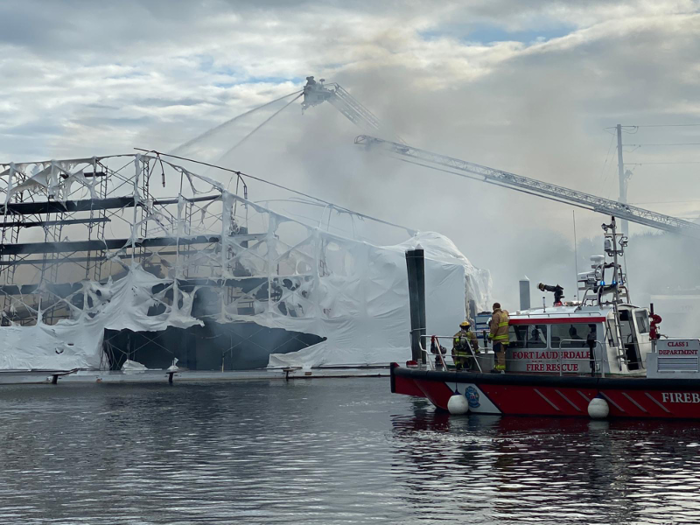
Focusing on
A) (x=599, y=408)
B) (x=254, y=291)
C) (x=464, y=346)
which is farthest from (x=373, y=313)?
(x=599, y=408)

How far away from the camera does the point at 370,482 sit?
46.5ft

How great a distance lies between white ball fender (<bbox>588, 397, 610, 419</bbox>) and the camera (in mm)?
20578

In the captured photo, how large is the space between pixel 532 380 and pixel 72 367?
33.8m

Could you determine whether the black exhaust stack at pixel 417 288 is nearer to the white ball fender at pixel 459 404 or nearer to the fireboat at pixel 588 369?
the fireboat at pixel 588 369

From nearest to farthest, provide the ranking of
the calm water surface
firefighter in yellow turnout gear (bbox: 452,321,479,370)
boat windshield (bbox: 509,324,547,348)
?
the calm water surface, boat windshield (bbox: 509,324,547,348), firefighter in yellow turnout gear (bbox: 452,321,479,370)

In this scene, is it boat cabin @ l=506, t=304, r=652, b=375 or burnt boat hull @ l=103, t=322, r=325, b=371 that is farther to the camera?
burnt boat hull @ l=103, t=322, r=325, b=371

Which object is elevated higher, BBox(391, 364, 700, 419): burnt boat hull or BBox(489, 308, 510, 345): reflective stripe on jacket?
BBox(489, 308, 510, 345): reflective stripe on jacket

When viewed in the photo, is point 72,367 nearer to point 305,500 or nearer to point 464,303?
point 464,303

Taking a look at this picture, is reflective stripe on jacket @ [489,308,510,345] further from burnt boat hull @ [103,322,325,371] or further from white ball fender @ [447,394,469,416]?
burnt boat hull @ [103,322,325,371]

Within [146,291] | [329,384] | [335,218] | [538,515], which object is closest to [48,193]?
[146,291]

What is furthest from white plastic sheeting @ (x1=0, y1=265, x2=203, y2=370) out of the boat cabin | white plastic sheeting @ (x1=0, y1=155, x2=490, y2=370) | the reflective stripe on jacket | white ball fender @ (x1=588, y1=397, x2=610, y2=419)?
white ball fender @ (x1=588, y1=397, x2=610, y2=419)

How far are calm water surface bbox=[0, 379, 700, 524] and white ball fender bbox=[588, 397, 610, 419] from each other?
0.47 meters

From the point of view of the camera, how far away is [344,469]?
15430 mm

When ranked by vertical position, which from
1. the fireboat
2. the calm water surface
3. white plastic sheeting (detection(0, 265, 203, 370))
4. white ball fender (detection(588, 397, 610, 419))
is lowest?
the calm water surface
